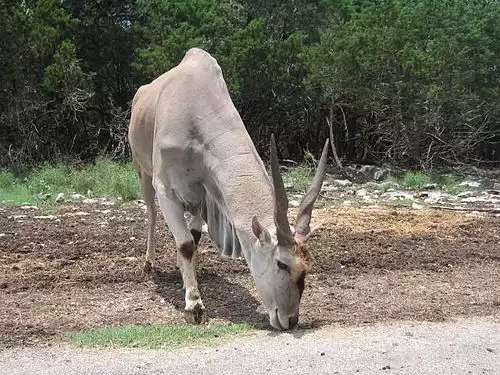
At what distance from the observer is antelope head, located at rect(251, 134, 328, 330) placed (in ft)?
17.8

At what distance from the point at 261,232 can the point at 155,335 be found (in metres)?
1.04

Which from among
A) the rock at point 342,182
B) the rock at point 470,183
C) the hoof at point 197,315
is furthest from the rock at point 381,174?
the hoof at point 197,315

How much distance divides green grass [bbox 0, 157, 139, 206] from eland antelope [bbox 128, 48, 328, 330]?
558 centimetres

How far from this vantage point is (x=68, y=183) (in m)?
14.7

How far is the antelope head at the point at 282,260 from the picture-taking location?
543 centimetres

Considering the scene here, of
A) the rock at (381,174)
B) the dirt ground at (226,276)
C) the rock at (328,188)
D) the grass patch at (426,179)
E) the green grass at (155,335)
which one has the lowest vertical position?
the rock at (381,174)

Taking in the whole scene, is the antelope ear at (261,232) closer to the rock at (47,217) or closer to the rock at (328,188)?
the rock at (47,217)

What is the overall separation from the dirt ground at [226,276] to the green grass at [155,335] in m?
0.29

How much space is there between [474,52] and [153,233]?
1292 centimetres

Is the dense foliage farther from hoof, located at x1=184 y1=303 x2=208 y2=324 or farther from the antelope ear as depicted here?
the antelope ear

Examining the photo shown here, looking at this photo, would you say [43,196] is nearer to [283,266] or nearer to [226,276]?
[226,276]

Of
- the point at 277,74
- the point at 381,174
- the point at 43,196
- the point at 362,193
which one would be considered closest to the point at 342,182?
the point at 381,174

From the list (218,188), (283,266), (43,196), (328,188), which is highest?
(218,188)

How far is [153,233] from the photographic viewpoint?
26.5 ft
